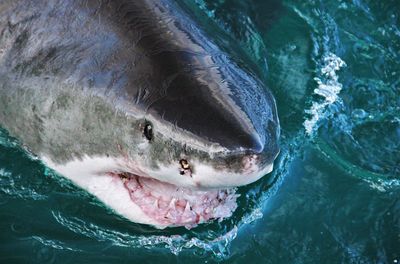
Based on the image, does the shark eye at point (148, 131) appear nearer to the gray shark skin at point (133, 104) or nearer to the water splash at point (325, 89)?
the gray shark skin at point (133, 104)

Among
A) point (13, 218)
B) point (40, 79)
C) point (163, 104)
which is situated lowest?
point (13, 218)

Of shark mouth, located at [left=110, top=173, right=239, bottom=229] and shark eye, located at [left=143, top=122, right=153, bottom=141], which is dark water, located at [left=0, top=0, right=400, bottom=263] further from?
shark eye, located at [left=143, top=122, right=153, bottom=141]

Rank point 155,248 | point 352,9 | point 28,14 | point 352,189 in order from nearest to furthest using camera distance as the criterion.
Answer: point 28,14
point 155,248
point 352,189
point 352,9

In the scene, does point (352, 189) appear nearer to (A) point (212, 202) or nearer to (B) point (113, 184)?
(A) point (212, 202)

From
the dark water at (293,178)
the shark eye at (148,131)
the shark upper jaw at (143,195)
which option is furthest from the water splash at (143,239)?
the shark eye at (148,131)

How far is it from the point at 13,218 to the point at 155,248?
496 millimetres

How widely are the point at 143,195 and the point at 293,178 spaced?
33.7 inches

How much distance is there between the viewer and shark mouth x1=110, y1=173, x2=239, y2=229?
5.44 feet

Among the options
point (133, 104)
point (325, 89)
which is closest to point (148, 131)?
point (133, 104)

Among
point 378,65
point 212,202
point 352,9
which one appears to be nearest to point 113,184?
point 212,202

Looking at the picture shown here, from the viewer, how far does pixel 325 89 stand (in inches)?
100

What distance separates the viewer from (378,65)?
281 cm

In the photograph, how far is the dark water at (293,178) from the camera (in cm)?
206

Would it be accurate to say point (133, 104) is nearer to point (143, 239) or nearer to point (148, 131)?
point (148, 131)
